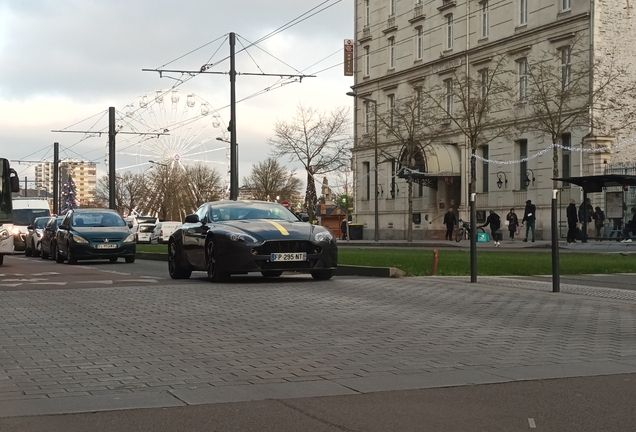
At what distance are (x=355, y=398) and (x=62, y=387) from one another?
191 cm

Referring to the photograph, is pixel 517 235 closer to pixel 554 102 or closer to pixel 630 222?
pixel 554 102

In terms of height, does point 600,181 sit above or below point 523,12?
below

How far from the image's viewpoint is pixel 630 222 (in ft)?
117

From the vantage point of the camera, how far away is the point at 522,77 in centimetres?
4922

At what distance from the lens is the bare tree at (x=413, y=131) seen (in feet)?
172

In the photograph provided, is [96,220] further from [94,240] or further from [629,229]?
[629,229]

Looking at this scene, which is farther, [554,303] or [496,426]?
[554,303]

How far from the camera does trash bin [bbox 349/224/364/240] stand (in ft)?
215

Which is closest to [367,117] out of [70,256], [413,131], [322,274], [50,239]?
[413,131]

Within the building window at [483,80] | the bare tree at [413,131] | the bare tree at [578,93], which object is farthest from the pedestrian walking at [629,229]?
the bare tree at [413,131]

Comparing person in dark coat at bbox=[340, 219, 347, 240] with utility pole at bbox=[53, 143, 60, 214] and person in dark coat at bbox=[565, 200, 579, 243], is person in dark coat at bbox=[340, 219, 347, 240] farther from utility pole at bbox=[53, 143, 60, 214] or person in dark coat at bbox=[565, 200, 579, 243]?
person in dark coat at bbox=[565, 200, 579, 243]

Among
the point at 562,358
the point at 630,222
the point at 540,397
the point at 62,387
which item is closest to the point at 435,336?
the point at 562,358

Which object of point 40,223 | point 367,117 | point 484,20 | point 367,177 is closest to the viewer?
point 40,223

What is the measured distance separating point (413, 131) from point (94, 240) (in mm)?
28060
